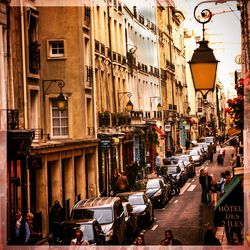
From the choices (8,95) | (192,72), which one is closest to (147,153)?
(8,95)

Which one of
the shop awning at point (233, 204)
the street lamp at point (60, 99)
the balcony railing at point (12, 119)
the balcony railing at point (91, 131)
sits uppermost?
the street lamp at point (60, 99)

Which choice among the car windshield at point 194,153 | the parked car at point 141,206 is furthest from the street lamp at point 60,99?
the car windshield at point 194,153

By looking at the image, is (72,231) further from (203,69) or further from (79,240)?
(203,69)

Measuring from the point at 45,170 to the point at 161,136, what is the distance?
95.0 ft

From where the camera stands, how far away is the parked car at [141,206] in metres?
27.4

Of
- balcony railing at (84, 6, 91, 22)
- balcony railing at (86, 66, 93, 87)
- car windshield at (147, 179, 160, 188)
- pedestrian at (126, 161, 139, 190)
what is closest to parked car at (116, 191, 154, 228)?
car windshield at (147, 179, 160, 188)

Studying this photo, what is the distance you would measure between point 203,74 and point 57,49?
78.5ft

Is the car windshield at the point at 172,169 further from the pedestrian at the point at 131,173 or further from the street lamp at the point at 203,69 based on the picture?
the street lamp at the point at 203,69

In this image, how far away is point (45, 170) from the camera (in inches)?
1099

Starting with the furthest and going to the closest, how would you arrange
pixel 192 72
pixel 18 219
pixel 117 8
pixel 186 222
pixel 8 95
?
1. pixel 117 8
2. pixel 186 222
3. pixel 8 95
4. pixel 18 219
5. pixel 192 72

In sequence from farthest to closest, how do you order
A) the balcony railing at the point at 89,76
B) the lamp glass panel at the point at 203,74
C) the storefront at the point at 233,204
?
the balcony railing at the point at 89,76 → the storefront at the point at 233,204 → the lamp glass panel at the point at 203,74

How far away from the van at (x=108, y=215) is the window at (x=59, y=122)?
33.2 ft

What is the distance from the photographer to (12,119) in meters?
24.1

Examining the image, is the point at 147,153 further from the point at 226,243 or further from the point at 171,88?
the point at 226,243
